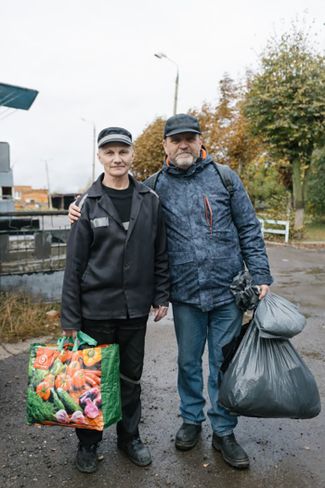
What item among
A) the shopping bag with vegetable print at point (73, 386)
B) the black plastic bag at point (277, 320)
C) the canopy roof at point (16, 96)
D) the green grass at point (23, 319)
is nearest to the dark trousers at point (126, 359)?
the shopping bag with vegetable print at point (73, 386)

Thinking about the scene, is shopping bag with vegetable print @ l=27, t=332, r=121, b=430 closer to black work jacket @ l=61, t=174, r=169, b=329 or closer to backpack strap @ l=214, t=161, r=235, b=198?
black work jacket @ l=61, t=174, r=169, b=329

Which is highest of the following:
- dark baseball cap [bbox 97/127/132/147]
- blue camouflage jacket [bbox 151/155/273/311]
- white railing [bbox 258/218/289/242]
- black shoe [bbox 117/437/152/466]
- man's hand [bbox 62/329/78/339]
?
dark baseball cap [bbox 97/127/132/147]

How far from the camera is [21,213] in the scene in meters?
5.45

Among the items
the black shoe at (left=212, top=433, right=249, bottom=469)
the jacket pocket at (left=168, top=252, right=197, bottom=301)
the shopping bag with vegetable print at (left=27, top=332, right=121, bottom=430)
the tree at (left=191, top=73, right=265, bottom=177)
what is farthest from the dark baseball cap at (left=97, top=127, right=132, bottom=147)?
the tree at (left=191, top=73, right=265, bottom=177)

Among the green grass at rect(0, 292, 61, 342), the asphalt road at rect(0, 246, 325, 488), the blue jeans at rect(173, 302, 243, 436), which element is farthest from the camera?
the green grass at rect(0, 292, 61, 342)

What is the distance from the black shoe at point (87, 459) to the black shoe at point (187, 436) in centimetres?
52

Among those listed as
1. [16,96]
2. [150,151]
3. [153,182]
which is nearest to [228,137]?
[150,151]

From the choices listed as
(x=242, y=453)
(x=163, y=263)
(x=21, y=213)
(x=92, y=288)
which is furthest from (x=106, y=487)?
(x=21, y=213)

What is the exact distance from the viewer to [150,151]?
22328 mm

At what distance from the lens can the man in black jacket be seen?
255 cm

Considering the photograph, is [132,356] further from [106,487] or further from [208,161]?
[208,161]

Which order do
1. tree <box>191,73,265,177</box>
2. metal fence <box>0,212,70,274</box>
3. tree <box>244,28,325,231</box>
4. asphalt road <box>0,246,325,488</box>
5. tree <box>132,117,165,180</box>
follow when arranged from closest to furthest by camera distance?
1. asphalt road <box>0,246,325,488</box>
2. metal fence <box>0,212,70,274</box>
3. tree <box>244,28,325,231</box>
4. tree <box>191,73,265,177</box>
5. tree <box>132,117,165,180</box>

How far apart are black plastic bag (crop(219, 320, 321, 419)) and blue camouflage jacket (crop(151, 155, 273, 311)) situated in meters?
0.36

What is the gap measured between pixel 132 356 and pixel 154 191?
39.6 inches
